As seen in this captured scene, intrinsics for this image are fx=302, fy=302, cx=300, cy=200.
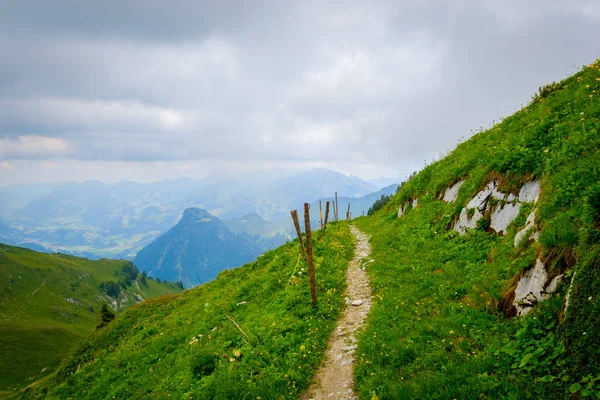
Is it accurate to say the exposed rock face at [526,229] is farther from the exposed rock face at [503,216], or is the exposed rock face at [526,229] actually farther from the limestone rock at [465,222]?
the limestone rock at [465,222]

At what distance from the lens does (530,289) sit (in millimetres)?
8555

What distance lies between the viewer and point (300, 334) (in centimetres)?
1258

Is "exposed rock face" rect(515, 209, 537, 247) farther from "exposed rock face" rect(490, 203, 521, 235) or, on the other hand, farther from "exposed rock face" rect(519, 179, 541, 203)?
"exposed rock face" rect(490, 203, 521, 235)

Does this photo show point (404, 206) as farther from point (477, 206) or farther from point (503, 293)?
point (503, 293)

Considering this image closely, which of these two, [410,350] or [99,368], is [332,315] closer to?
[410,350]

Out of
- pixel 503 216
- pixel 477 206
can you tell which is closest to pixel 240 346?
pixel 503 216

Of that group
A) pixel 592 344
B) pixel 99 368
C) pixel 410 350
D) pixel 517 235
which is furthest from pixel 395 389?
pixel 99 368

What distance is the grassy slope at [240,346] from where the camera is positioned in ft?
35.2

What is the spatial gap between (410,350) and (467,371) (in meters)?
1.93

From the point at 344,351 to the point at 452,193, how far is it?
49.8 feet

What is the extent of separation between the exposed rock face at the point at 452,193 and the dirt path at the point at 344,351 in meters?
8.59

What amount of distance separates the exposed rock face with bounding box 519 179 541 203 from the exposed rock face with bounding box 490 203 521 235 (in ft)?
1.34

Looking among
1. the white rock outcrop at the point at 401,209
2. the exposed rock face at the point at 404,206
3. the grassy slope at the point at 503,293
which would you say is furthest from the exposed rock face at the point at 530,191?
the white rock outcrop at the point at 401,209

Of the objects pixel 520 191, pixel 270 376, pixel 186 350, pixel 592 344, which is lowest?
pixel 186 350
